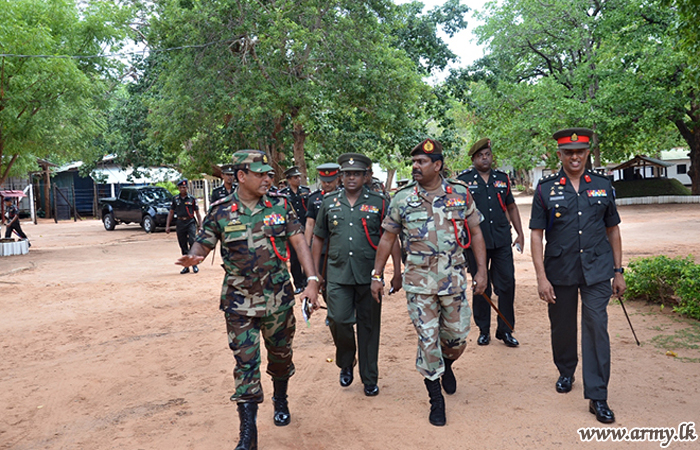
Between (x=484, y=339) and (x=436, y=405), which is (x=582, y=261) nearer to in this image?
(x=436, y=405)

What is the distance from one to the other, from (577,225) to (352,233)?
1.77 meters

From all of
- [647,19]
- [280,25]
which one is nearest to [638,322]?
[280,25]

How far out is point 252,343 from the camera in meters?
4.02

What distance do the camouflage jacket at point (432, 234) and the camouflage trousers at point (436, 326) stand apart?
90mm

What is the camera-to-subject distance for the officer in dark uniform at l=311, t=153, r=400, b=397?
4.98 metres

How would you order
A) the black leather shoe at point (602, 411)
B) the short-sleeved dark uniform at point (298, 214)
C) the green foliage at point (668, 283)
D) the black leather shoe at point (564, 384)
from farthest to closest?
the short-sleeved dark uniform at point (298, 214) → the green foliage at point (668, 283) → the black leather shoe at point (564, 384) → the black leather shoe at point (602, 411)

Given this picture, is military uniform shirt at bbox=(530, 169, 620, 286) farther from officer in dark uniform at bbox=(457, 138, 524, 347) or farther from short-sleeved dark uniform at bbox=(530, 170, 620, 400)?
officer in dark uniform at bbox=(457, 138, 524, 347)

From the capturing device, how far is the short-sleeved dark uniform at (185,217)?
12.5 meters

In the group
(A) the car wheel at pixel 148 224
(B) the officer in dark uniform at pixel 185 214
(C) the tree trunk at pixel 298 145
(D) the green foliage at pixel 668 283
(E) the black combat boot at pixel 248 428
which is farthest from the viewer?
(A) the car wheel at pixel 148 224

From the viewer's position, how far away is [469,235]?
463cm

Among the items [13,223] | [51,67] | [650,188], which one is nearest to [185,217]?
[51,67]

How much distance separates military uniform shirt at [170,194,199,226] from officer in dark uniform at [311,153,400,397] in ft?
25.7

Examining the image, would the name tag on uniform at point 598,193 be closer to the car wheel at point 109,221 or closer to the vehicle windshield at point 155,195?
the vehicle windshield at point 155,195

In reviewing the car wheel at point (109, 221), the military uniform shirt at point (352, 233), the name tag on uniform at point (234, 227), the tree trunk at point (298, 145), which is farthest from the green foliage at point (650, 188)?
the name tag on uniform at point (234, 227)
